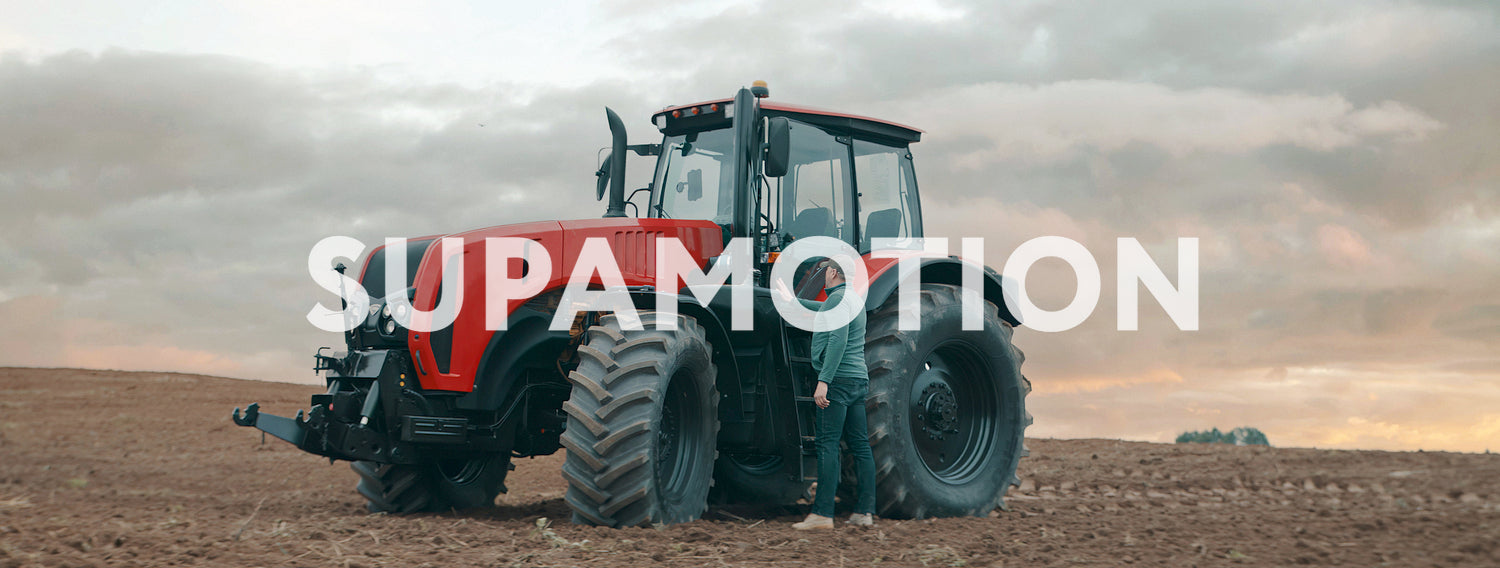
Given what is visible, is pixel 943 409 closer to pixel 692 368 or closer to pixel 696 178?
pixel 692 368

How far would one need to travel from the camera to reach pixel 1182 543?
20.7ft

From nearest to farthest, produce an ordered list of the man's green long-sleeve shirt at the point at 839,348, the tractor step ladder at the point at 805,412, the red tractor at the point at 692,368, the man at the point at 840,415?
the red tractor at the point at 692,368
the man's green long-sleeve shirt at the point at 839,348
the man at the point at 840,415
the tractor step ladder at the point at 805,412

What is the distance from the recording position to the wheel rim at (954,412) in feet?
26.2

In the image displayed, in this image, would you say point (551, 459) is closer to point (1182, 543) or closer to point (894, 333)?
point (894, 333)

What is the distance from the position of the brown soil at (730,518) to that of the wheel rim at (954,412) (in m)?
0.52

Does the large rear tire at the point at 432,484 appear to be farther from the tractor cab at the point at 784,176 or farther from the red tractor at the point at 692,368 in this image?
the tractor cab at the point at 784,176

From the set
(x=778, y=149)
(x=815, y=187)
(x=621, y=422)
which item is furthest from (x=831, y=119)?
(x=621, y=422)

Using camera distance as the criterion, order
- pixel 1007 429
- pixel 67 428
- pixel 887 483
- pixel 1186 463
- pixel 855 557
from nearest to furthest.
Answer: pixel 855 557, pixel 887 483, pixel 1007 429, pixel 1186 463, pixel 67 428

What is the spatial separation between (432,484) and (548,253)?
Result: 2.39m

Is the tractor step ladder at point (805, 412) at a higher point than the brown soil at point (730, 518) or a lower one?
higher

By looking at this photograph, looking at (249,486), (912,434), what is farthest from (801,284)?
(249,486)

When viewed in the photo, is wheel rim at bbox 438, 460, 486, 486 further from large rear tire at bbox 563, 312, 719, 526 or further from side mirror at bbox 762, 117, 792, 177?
side mirror at bbox 762, 117, 792, 177

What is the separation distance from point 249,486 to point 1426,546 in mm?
9434

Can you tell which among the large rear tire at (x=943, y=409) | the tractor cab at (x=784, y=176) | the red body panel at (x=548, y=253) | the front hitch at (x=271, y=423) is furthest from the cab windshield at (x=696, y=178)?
the front hitch at (x=271, y=423)
